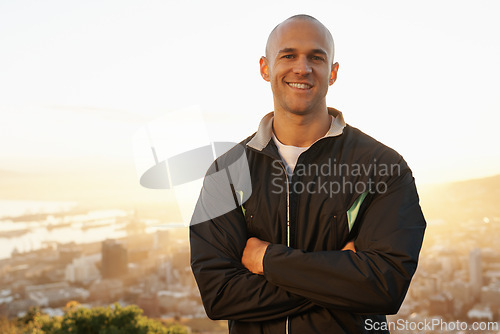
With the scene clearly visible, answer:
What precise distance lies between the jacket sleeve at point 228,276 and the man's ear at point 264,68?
71 cm

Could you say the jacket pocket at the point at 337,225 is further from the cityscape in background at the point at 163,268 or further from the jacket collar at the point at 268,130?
the cityscape in background at the point at 163,268

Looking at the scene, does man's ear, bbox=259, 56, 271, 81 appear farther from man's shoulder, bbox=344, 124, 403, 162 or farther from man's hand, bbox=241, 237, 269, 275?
man's hand, bbox=241, 237, 269, 275

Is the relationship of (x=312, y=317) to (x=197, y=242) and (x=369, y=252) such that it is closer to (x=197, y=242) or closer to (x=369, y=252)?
(x=369, y=252)

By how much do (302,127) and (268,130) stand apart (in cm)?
19

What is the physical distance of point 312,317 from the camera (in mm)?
2076

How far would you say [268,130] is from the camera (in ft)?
7.95

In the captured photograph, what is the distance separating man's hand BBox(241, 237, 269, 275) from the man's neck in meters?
0.57

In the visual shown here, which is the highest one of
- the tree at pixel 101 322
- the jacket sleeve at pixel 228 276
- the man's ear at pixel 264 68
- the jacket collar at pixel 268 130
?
the man's ear at pixel 264 68

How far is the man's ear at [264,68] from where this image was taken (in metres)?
2.51

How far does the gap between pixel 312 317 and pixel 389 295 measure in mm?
375

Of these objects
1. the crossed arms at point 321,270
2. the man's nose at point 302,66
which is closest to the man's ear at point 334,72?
the man's nose at point 302,66

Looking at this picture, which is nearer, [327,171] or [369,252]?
[369,252]

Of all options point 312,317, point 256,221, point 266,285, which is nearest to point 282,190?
point 256,221

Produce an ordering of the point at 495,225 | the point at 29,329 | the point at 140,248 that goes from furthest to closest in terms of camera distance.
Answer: the point at 140,248 → the point at 495,225 → the point at 29,329
